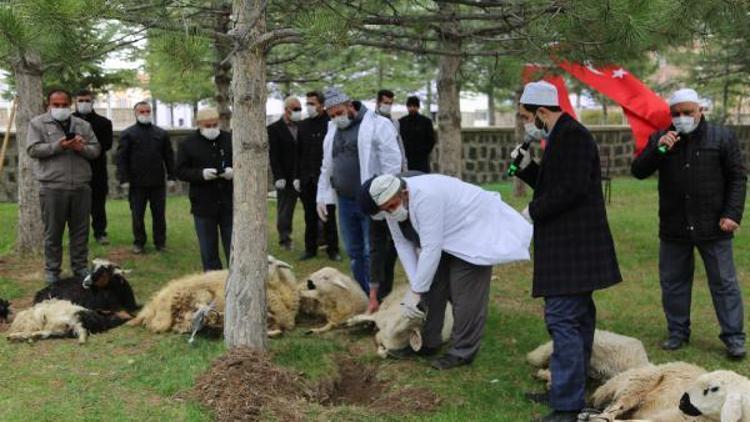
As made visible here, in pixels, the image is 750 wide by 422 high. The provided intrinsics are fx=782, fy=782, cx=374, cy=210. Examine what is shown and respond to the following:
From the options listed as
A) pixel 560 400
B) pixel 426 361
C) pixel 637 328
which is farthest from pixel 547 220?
pixel 637 328

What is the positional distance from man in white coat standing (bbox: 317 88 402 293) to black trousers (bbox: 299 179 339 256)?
6.13 feet

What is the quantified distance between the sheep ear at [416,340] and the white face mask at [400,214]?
87cm

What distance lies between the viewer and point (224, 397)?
4.41 meters

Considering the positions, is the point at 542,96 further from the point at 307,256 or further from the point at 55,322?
the point at 307,256

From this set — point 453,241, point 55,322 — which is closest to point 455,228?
point 453,241

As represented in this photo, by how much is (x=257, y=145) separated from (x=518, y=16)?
1920 mm

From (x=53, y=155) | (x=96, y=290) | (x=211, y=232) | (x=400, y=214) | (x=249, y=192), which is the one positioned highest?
(x=53, y=155)

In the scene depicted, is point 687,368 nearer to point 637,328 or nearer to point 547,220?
point 547,220

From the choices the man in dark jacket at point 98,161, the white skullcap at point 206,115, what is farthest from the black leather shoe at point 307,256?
the man in dark jacket at point 98,161

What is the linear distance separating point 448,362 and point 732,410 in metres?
2.07

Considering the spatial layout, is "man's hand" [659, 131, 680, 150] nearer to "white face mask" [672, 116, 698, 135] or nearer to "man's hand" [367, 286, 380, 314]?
"white face mask" [672, 116, 698, 135]

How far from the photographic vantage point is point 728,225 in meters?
5.31

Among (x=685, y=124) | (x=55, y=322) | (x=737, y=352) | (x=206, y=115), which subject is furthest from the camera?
(x=206, y=115)

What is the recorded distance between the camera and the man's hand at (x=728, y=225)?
5299 millimetres
